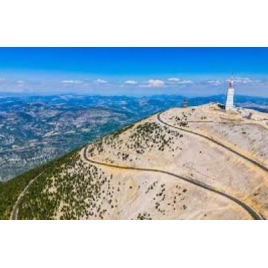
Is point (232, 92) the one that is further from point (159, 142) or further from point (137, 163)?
point (137, 163)

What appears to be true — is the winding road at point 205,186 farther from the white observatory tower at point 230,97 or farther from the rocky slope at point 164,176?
the white observatory tower at point 230,97

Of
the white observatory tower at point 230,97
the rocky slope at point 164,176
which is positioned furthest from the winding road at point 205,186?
the white observatory tower at point 230,97

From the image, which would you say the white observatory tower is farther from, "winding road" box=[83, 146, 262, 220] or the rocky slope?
"winding road" box=[83, 146, 262, 220]

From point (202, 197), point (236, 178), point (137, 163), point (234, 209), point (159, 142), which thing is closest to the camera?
point (234, 209)

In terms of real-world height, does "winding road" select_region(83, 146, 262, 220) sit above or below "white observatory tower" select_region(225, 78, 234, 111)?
below

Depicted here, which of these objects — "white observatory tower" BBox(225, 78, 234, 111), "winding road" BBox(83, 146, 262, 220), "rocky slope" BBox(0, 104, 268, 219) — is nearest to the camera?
"winding road" BBox(83, 146, 262, 220)

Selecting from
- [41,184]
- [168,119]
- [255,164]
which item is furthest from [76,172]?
[255,164]

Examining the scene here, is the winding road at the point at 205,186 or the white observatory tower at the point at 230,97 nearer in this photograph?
the winding road at the point at 205,186

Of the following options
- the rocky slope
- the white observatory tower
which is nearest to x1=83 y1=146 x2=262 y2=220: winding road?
the rocky slope

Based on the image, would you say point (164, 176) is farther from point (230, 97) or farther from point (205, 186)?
point (230, 97)
